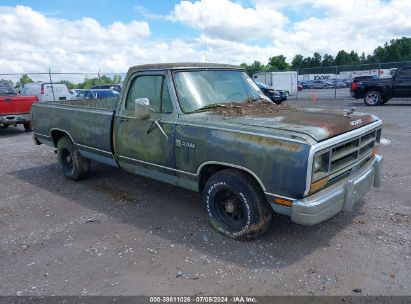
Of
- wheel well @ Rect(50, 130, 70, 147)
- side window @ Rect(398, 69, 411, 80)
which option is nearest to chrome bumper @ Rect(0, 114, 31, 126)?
wheel well @ Rect(50, 130, 70, 147)

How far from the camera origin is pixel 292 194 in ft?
11.1

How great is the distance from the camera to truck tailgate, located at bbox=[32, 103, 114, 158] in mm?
5398

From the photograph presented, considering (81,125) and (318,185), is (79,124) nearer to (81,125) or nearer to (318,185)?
(81,125)

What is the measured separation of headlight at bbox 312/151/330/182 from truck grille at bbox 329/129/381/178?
0.08 meters

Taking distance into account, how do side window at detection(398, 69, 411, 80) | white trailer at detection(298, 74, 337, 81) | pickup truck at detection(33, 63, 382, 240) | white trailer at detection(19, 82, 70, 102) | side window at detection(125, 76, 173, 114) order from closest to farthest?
pickup truck at detection(33, 63, 382, 240), side window at detection(125, 76, 173, 114), side window at detection(398, 69, 411, 80), white trailer at detection(19, 82, 70, 102), white trailer at detection(298, 74, 337, 81)

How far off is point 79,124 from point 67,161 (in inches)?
43.3

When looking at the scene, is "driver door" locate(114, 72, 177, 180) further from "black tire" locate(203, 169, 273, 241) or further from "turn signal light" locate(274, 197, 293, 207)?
"turn signal light" locate(274, 197, 293, 207)

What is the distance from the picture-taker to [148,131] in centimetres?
463

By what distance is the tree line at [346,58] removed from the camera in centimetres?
7606

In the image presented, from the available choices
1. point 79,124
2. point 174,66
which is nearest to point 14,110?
point 79,124

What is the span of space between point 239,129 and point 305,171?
836mm

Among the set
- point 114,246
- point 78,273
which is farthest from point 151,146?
point 78,273

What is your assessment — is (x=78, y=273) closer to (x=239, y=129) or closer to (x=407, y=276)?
(x=239, y=129)

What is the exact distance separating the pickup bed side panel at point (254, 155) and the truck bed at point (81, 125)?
1613 millimetres
